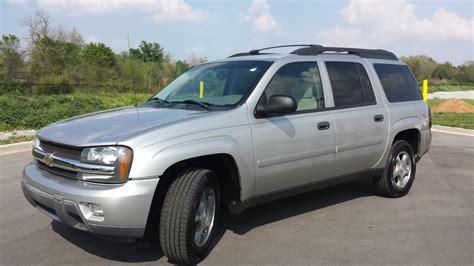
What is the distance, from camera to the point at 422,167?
8.23 meters

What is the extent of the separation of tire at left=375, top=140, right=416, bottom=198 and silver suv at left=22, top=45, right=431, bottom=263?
21 millimetres

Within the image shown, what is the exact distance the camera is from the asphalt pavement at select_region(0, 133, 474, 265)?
396cm

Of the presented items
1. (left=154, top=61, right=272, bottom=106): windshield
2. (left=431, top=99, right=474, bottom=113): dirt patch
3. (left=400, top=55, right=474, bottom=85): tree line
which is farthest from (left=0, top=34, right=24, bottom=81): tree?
(left=400, top=55, right=474, bottom=85): tree line

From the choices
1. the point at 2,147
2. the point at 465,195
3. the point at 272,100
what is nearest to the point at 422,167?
the point at 465,195

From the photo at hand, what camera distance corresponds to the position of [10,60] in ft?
103

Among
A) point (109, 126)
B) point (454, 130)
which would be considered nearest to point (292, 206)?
point (109, 126)

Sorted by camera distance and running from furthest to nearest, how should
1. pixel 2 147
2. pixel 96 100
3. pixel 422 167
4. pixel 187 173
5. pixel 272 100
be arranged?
pixel 96 100, pixel 2 147, pixel 422 167, pixel 272 100, pixel 187 173

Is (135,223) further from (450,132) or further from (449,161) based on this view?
(450,132)

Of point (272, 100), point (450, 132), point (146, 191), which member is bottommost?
point (450, 132)

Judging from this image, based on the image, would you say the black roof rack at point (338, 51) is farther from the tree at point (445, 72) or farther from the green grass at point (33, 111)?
the tree at point (445, 72)

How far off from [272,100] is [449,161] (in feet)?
20.2

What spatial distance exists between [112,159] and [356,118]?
295cm

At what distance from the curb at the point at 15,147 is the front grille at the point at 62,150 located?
20.6 feet

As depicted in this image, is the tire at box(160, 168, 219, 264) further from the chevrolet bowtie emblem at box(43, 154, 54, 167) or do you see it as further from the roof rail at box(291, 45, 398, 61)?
the roof rail at box(291, 45, 398, 61)
